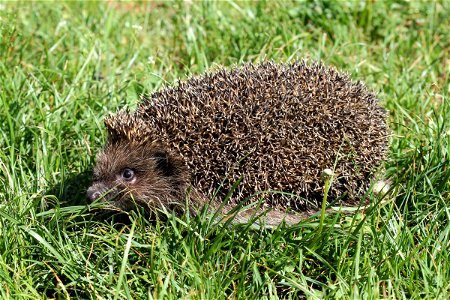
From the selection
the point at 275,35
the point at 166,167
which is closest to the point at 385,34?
the point at 275,35

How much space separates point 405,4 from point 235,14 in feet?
7.22

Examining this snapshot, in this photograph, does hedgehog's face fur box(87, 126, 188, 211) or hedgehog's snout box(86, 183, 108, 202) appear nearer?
hedgehog's snout box(86, 183, 108, 202)

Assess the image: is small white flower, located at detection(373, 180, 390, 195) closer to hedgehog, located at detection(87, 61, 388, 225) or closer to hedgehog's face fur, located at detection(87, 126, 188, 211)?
hedgehog, located at detection(87, 61, 388, 225)

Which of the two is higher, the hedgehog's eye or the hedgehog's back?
the hedgehog's back

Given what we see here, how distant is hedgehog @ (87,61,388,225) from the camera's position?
219 inches

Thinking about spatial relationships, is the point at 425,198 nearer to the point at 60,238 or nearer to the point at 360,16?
the point at 60,238

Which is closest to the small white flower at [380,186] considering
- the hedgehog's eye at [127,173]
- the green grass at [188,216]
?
the green grass at [188,216]

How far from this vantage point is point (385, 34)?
8.64 meters

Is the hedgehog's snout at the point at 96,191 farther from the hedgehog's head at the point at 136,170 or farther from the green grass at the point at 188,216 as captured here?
→ the green grass at the point at 188,216

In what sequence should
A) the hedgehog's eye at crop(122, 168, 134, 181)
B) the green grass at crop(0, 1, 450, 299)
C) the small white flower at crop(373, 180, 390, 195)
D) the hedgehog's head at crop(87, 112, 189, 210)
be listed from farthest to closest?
1. the small white flower at crop(373, 180, 390, 195)
2. the hedgehog's eye at crop(122, 168, 134, 181)
3. the hedgehog's head at crop(87, 112, 189, 210)
4. the green grass at crop(0, 1, 450, 299)

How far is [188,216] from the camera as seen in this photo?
518 cm

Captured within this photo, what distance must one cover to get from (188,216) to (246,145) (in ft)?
2.52

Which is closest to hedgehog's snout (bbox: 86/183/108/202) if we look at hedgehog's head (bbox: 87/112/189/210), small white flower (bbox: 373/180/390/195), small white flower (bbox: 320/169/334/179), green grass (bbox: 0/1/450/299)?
hedgehog's head (bbox: 87/112/189/210)

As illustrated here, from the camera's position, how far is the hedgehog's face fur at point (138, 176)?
575 cm
